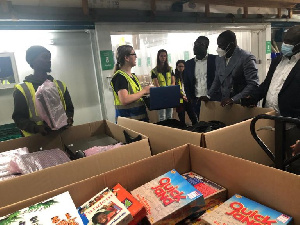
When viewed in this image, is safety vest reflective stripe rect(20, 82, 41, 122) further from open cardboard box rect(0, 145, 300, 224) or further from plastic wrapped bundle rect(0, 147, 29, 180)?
open cardboard box rect(0, 145, 300, 224)

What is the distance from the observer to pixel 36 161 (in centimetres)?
118

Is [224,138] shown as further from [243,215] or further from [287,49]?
[287,49]

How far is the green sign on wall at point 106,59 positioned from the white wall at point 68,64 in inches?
7.5

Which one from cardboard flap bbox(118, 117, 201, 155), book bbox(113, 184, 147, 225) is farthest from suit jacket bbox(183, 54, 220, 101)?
book bbox(113, 184, 147, 225)

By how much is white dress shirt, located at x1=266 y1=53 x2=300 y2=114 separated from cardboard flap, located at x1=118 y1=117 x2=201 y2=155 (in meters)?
0.91

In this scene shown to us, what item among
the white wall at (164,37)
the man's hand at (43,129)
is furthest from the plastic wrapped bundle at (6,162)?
the white wall at (164,37)

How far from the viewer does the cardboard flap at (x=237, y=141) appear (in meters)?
1.21

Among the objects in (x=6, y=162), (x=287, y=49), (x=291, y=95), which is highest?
(x=287, y=49)

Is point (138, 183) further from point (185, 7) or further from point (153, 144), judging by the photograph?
point (185, 7)

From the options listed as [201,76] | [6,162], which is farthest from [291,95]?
[6,162]

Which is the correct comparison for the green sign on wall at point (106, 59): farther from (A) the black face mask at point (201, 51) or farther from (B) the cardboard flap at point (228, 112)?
(B) the cardboard flap at point (228, 112)

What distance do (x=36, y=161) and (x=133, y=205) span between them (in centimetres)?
60

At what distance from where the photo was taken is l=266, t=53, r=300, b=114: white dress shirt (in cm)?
172

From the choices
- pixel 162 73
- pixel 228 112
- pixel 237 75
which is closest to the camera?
pixel 228 112
